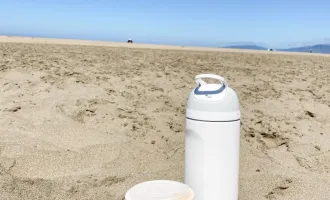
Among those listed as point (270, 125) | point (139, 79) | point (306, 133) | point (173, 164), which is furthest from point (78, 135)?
point (306, 133)

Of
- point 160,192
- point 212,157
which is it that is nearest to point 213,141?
point 212,157

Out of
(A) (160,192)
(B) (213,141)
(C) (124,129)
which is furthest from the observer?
(C) (124,129)

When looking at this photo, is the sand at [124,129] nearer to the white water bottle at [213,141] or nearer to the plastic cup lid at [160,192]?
the white water bottle at [213,141]

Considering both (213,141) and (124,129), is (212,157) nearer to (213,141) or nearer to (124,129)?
(213,141)

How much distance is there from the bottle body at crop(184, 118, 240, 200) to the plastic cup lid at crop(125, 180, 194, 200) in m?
0.33

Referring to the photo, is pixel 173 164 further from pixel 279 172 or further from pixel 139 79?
pixel 139 79

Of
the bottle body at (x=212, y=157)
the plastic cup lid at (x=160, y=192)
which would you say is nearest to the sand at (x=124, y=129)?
the bottle body at (x=212, y=157)

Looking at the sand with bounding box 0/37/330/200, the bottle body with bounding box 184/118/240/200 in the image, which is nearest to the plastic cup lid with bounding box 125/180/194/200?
the bottle body with bounding box 184/118/240/200

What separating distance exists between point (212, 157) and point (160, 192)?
1.80 ft

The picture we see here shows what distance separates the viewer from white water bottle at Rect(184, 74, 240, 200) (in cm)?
255

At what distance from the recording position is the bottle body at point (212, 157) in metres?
2.57

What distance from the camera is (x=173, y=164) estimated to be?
13.0ft

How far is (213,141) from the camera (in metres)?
2.57

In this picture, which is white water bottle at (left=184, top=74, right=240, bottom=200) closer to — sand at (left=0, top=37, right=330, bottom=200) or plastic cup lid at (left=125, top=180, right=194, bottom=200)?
plastic cup lid at (left=125, top=180, right=194, bottom=200)
